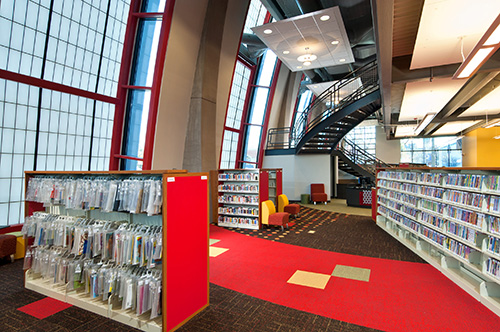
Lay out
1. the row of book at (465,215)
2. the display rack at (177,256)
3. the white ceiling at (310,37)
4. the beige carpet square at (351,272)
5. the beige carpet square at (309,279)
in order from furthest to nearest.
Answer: the white ceiling at (310,37) → the beige carpet square at (351,272) → the beige carpet square at (309,279) → the row of book at (465,215) → the display rack at (177,256)

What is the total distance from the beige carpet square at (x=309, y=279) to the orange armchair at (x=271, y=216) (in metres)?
3.12

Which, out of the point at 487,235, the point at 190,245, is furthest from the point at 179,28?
the point at 487,235

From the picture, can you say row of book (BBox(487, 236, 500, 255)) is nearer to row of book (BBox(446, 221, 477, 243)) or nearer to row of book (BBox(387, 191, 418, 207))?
row of book (BBox(446, 221, 477, 243))

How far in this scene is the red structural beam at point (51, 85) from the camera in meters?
5.12

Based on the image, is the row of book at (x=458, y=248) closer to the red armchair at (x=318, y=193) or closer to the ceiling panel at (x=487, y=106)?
the ceiling panel at (x=487, y=106)

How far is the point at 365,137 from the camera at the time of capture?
2152 cm

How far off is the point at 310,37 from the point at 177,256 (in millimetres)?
6958

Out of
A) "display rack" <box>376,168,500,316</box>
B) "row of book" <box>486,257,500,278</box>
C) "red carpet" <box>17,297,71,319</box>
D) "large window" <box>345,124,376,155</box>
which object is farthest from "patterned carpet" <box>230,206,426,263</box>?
"large window" <box>345,124,376,155</box>

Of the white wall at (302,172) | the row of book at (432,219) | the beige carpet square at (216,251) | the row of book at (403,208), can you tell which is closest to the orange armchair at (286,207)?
the row of book at (403,208)

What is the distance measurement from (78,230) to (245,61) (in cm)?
1013

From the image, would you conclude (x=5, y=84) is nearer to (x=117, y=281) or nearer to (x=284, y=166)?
(x=117, y=281)

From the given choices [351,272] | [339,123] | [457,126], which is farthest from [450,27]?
[457,126]

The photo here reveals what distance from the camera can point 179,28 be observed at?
7418 millimetres

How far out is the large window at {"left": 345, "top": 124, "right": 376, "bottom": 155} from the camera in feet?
69.9
